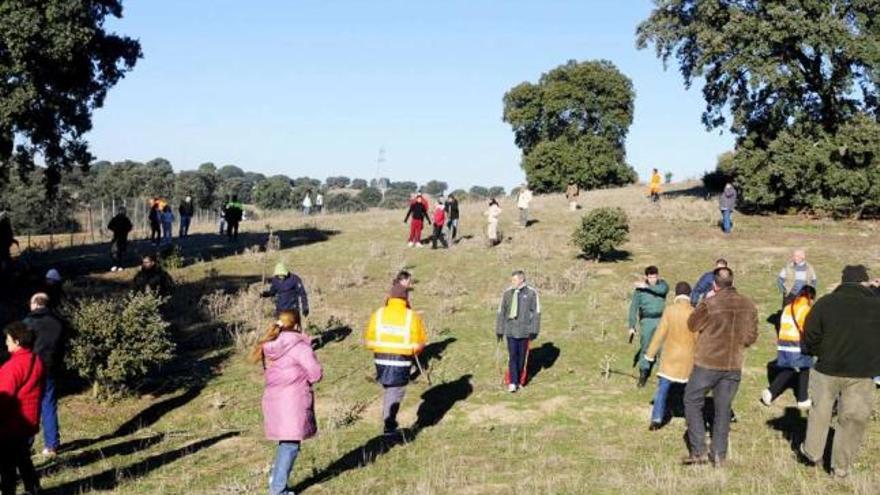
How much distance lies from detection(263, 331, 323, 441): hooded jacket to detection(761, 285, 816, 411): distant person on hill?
672 centimetres

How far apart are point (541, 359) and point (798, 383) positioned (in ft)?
16.0

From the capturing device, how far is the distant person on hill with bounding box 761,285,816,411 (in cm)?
1088

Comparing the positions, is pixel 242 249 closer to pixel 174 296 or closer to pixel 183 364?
pixel 174 296

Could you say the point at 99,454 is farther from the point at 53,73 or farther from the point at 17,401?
the point at 53,73

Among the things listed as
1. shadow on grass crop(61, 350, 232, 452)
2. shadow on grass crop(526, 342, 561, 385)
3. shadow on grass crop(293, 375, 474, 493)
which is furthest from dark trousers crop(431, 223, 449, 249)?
shadow on grass crop(293, 375, 474, 493)

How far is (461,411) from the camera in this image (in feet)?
Answer: 38.2

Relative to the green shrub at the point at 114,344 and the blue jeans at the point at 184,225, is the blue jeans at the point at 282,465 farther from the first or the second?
the blue jeans at the point at 184,225

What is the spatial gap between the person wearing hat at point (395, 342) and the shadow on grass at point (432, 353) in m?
3.93

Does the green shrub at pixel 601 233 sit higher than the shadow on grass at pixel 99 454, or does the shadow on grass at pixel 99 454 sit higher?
the green shrub at pixel 601 233

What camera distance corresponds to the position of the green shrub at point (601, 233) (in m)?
25.8

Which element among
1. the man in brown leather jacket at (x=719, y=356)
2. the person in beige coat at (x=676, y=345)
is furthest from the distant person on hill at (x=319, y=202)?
the man in brown leather jacket at (x=719, y=356)

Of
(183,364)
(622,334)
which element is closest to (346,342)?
(183,364)

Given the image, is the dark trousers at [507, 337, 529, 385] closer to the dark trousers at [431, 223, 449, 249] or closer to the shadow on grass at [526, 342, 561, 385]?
the shadow on grass at [526, 342, 561, 385]

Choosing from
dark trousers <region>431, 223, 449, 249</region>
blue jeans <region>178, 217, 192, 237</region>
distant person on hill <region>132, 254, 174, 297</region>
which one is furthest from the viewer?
blue jeans <region>178, 217, 192, 237</region>
